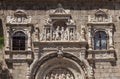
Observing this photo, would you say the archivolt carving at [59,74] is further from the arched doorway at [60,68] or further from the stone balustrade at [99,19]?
the stone balustrade at [99,19]

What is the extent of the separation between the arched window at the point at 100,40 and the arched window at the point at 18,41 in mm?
3736

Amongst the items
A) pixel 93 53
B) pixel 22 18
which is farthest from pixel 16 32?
pixel 93 53

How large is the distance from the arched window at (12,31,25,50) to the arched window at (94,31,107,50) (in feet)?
12.3

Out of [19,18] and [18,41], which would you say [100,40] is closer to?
[18,41]

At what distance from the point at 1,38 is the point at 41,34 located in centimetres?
209

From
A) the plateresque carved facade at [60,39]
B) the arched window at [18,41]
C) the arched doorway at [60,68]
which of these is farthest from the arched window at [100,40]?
the arched window at [18,41]

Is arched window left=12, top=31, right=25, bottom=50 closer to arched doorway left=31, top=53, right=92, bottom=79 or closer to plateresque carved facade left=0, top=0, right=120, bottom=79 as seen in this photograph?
plateresque carved facade left=0, top=0, right=120, bottom=79

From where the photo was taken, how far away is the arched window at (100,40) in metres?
24.0

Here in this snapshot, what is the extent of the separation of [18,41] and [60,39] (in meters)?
2.16

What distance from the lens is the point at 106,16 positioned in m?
24.3

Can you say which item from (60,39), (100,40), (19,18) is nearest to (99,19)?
(100,40)

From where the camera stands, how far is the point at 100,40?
79.1ft

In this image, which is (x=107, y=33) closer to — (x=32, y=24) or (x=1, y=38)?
(x=32, y=24)

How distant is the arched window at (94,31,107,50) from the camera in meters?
24.0
